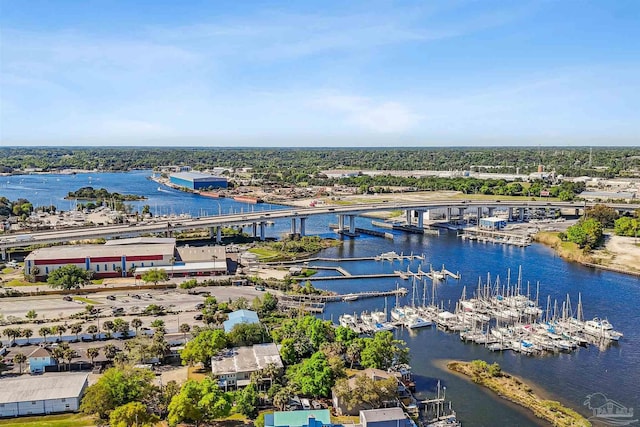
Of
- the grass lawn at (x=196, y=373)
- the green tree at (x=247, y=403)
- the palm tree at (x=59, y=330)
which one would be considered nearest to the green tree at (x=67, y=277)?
the palm tree at (x=59, y=330)

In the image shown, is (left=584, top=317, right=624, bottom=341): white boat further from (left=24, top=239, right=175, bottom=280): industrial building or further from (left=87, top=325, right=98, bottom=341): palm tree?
(left=24, top=239, right=175, bottom=280): industrial building

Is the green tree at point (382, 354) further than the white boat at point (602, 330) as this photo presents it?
No

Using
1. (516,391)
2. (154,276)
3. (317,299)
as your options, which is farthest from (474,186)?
(516,391)

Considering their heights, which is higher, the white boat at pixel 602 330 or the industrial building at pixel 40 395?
the industrial building at pixel 40 395

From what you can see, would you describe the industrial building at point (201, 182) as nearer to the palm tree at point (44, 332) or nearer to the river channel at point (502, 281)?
the river channel at point (502, 281)

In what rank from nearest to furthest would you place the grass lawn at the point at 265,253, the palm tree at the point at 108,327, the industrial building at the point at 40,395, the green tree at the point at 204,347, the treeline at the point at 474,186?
the industrial building at the point at 40,395 → the green tree at the point at 204,347 → the palm tree at the point at 108,327 → the grass lawn at the point at 265,253 → the treeline at the point at 474,186

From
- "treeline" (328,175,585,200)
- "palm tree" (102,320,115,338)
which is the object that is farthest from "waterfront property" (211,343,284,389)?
"treeline" (328,175,585,200)
